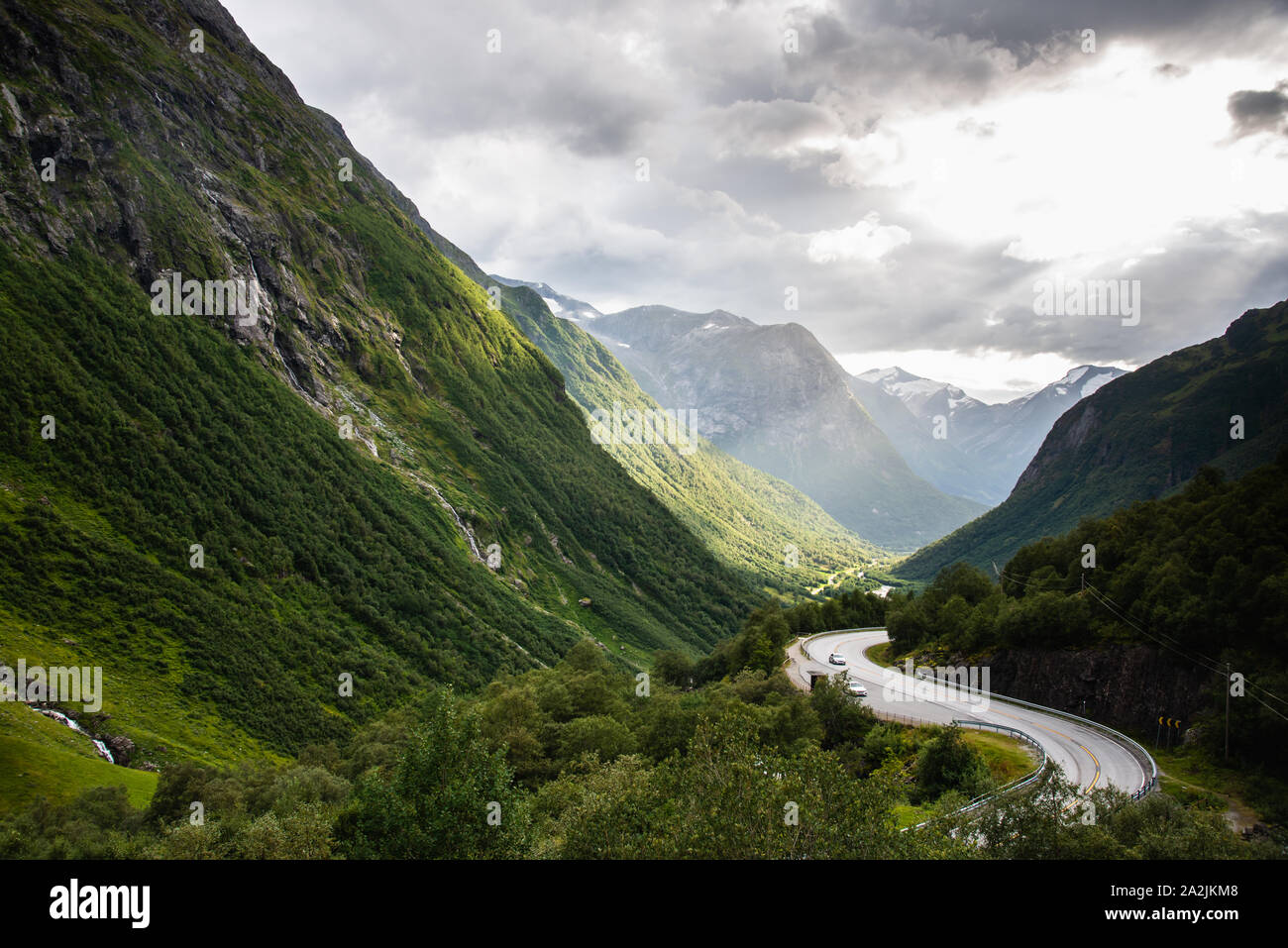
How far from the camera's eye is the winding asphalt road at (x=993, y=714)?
36312 millimetres

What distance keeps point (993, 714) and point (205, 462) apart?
140 metres

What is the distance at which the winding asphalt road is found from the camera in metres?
36.3

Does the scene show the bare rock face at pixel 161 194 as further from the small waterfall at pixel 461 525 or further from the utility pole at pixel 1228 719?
the utility pole at pixel 1228 719

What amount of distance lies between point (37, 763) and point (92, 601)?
44.2m

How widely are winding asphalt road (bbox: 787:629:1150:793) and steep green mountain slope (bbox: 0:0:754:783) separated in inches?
3098

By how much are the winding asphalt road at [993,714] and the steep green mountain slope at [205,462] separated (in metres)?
78.7

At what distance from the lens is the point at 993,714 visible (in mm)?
49812
